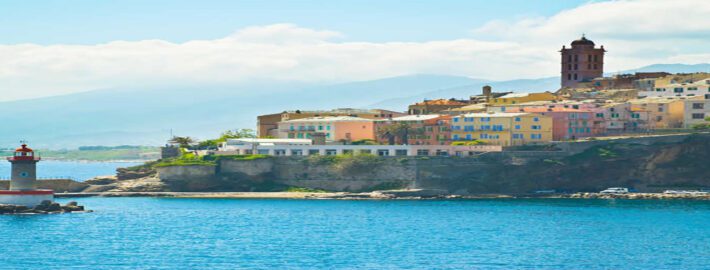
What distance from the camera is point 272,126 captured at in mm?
141500

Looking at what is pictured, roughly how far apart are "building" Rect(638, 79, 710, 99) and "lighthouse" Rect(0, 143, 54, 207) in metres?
69.0

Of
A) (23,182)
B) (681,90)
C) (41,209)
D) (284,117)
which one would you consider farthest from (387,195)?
(681,90)

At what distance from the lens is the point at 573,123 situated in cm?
12569

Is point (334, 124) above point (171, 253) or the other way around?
above

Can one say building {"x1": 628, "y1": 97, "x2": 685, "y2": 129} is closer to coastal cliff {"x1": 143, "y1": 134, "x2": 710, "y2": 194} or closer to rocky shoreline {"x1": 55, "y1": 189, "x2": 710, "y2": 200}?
coastal cliff {"x1": 143, "y1": 134, "x2": 710, "y2": 194}

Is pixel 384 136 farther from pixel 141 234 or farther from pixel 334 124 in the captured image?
pixel 141 234

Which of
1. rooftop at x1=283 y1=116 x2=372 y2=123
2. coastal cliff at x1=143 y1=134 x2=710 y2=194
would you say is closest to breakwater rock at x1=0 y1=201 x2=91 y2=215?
coastal cliff at x1=143 y1=134 x2=710 y2=194

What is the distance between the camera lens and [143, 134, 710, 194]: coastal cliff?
11669cm

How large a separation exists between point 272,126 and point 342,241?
64220mm

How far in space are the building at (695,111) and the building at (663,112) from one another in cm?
61

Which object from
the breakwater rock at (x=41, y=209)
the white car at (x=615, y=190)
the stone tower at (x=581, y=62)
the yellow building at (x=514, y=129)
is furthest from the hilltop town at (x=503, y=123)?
the breakwater rock at (x=41, y=209)

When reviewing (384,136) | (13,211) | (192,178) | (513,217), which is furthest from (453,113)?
(13,211)

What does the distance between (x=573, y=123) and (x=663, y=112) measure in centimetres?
997

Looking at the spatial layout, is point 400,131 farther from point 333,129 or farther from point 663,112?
point 663,112
